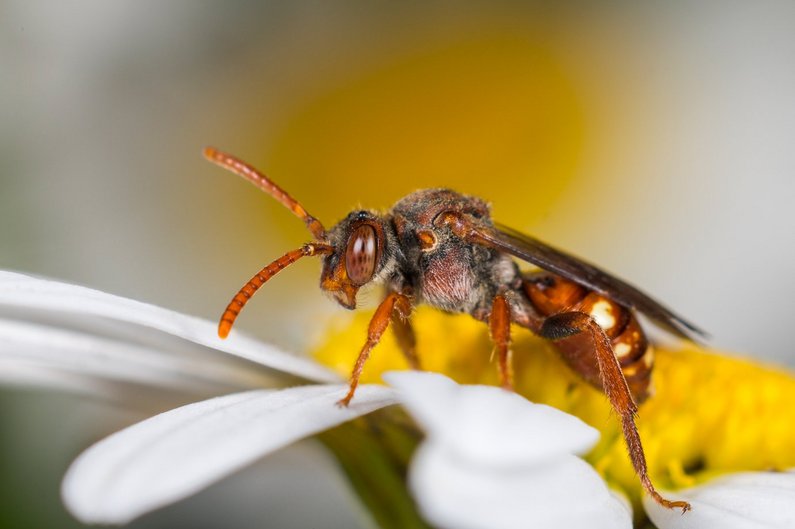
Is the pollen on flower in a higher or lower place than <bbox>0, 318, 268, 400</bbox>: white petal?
lower

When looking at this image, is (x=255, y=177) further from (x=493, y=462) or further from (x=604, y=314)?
(x=493, y=462)

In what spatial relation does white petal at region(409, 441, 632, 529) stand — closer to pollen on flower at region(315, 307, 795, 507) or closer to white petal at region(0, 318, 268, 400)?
pollen on flower at region(315, 307, 795, 507)

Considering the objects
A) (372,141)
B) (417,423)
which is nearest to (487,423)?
(417,423)

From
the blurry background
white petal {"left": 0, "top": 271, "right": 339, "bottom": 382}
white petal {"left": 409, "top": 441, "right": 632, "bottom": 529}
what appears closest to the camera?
white petal {"left": 409, "top": 441, "right": 632, "bottom": 529}

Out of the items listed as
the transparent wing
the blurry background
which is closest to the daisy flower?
the transparent wing

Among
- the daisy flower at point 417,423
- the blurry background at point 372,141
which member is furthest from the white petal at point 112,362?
the blurry background at point 372,141

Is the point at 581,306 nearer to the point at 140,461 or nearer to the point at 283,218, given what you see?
the point at 140,461

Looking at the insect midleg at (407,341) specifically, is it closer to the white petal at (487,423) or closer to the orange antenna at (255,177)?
the orange antenna at (255,177)

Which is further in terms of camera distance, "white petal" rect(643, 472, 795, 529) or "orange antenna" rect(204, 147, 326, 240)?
"orange antenna" rect(204, 147, 326, 240)
